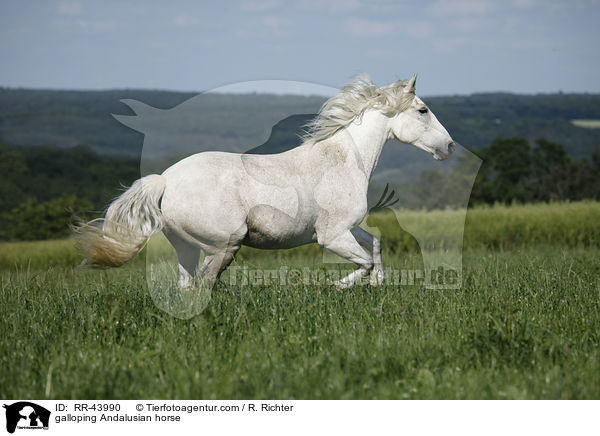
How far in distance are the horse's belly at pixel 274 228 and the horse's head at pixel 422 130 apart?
1477 millimetres

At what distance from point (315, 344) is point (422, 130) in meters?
2.83

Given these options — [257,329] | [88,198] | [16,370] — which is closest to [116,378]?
[16,370]

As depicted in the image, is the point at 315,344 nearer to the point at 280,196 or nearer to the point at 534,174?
the point at 280,196

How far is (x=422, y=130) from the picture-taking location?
5.74 metres

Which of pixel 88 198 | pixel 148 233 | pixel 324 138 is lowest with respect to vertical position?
pixel 88 198

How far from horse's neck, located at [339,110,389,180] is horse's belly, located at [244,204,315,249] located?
94cm

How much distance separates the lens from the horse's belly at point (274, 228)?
199 inches

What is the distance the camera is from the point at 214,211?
4.85 m

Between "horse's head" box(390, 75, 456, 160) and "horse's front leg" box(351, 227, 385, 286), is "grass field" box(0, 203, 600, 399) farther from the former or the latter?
"horse's head" box(390, 75, 456, 160)

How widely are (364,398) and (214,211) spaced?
2275 mm

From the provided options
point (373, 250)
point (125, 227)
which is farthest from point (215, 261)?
point (373, 250)

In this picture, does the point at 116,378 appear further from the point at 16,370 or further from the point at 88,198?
the point at 88,198
